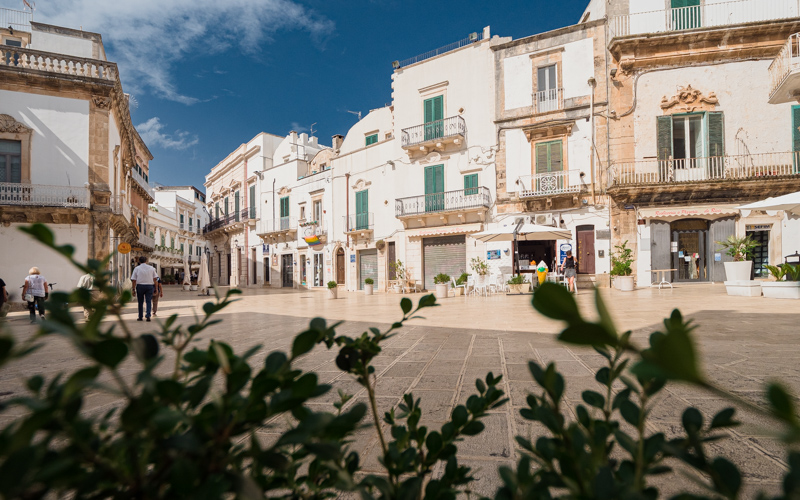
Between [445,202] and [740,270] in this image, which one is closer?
[740,270]

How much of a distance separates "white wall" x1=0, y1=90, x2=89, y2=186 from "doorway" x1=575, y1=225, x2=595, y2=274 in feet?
56.5

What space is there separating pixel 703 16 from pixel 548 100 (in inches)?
217

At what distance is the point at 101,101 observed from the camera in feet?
47.9

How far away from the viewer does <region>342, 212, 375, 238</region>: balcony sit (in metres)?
20.7

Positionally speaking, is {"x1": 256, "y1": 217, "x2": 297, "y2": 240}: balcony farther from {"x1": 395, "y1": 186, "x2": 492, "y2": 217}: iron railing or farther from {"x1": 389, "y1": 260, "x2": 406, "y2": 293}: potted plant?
{"x1": 389, "y1": 260, "x2": 406, "y2": 293}: potted plant

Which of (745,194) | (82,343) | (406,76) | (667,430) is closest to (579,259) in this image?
(745,194)

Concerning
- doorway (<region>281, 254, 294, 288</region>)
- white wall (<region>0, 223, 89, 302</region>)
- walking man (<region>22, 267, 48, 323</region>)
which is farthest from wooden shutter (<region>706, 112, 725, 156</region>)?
doorway (<region>281, 254, 294, 288</region>)

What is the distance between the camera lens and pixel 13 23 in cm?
1623

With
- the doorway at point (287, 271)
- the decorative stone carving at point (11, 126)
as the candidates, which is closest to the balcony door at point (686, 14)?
the doorway at point (287, 271)

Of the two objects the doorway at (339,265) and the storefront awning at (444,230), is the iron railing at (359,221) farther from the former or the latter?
the storefront awning at (444,230)

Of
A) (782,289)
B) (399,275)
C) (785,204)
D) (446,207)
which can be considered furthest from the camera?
(399,275)

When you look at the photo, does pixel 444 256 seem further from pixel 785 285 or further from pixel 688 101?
pixel 785 285

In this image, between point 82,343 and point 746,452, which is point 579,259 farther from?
point 82,343

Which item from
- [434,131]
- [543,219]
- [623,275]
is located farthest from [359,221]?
[623,275]
